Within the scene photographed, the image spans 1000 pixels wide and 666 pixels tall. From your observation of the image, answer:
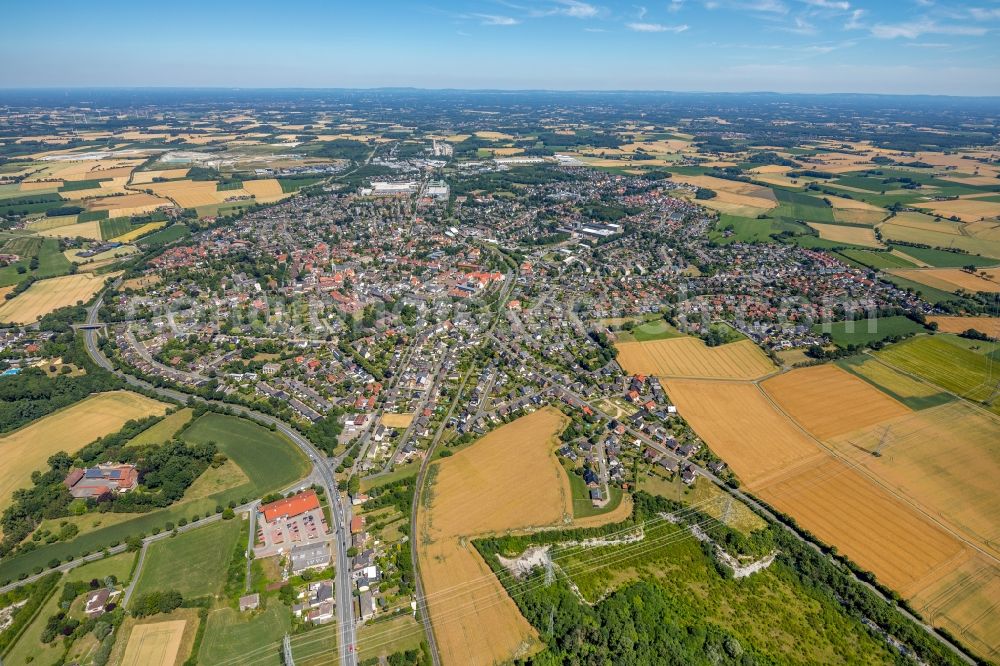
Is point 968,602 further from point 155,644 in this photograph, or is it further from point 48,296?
point 48,296

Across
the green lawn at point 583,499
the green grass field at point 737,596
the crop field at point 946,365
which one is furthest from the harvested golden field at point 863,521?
the crop field at point 946,365

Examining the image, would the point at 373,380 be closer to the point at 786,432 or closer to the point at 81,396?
the point at 81,396

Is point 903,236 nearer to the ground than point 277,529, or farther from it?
farther from it

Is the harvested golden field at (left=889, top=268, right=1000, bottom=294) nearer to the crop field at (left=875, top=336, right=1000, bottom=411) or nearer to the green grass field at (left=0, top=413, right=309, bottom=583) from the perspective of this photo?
the crop field at (left=875, top=336, right=1000, bottom=411)

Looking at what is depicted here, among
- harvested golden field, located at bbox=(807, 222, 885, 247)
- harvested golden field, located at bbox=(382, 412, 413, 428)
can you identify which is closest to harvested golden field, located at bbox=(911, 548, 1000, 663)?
harvested golden field, located at bbox=(382, 412, 413, 428)

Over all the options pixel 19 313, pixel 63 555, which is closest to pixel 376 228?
pixel 19 313

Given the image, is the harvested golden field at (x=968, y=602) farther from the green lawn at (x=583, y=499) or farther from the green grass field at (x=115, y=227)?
the green grass field at (x=115, y=227)

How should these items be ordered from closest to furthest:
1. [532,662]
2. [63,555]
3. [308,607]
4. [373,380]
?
[532,662], [308,607], [63,555], [373,380]

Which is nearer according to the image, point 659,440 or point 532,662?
point 532,662
